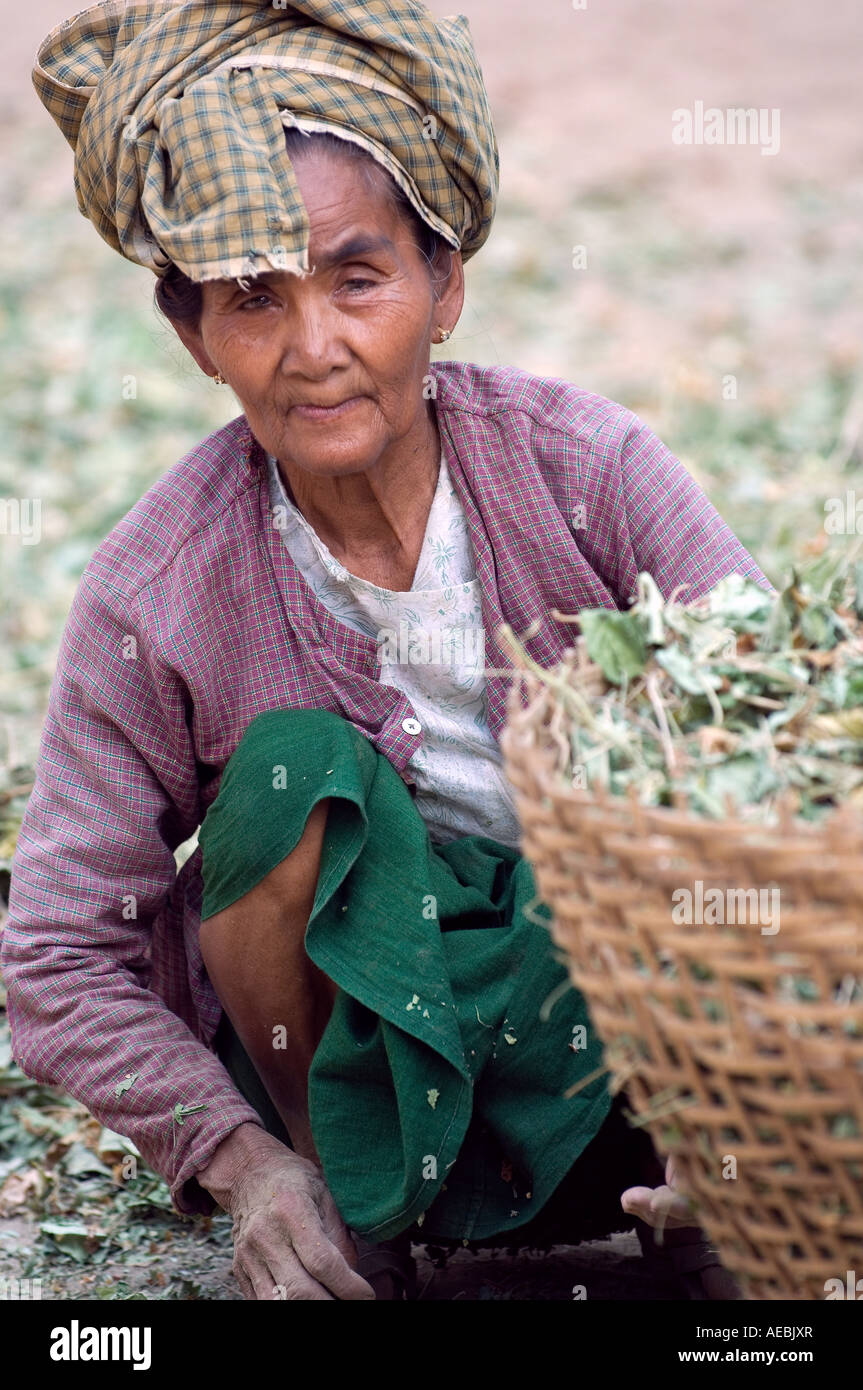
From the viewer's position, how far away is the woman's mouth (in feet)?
6.11

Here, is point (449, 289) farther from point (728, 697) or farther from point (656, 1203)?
point (656, 1203)

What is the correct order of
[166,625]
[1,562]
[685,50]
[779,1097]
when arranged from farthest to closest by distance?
[685,50], [1,562], [166,625], [779,1097]

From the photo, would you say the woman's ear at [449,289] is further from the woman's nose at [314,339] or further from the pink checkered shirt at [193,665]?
the woman's nose at [314,339]

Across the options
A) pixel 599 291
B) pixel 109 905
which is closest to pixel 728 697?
pixel 109 905

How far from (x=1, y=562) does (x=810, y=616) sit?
3.19m

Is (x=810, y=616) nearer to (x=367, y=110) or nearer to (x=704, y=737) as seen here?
(x=704, y=737)

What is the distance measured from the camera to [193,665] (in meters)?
1.96

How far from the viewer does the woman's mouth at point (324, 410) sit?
6.11 ft

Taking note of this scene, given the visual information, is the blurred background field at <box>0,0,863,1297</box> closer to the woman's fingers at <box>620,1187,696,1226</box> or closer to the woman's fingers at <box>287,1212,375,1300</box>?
the woman's fingers at <box>287,1212,375,1300</box>

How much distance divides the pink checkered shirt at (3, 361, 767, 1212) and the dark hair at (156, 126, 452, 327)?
0.60 feet

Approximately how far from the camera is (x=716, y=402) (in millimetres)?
4875

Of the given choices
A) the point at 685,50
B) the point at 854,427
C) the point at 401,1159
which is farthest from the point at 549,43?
the point at 401,1159

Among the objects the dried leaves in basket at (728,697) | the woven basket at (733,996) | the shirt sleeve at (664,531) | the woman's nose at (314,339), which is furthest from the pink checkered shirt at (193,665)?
the woven basket at (733,996)

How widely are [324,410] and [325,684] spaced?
33 cm
